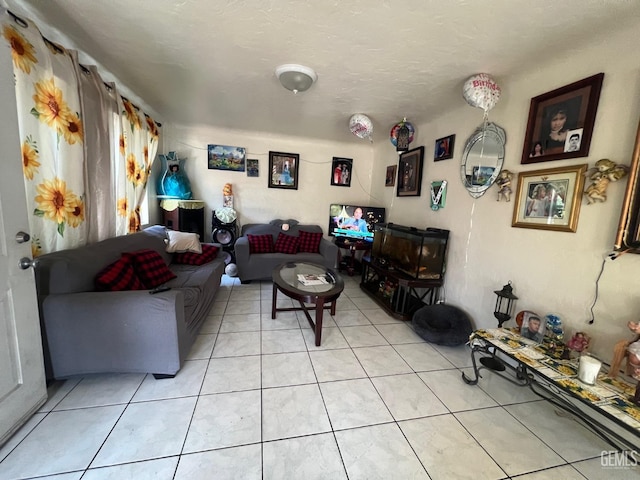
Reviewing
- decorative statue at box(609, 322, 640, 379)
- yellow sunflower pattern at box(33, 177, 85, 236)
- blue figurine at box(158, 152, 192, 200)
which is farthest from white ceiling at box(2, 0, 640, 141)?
decorative statue at box(609, 322, 640, 379)

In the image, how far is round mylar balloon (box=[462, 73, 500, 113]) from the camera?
1.72 meters

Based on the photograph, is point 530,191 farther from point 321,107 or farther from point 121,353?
point 121,353

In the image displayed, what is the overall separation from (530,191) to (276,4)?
2.02 m

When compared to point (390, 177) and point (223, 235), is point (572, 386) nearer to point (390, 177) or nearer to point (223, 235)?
point (390, 177)

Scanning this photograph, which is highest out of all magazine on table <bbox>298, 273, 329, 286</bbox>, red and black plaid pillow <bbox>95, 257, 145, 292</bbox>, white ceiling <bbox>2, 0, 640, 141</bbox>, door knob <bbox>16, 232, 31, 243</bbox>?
white ceiling <bbox>2, 0, 640, 141</bbox>

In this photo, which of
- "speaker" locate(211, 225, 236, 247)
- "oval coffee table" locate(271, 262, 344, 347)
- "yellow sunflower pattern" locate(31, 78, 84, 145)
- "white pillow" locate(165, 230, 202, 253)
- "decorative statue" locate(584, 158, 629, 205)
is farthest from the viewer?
"speaker" locate(211, 225, 236, 247)

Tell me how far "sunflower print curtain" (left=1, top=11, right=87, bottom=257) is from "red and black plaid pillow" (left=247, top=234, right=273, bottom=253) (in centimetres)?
188

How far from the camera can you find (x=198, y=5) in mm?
1281

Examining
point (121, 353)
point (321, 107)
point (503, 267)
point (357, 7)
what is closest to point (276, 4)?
point (357, 7)

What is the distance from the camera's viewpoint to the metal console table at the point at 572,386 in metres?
1.07

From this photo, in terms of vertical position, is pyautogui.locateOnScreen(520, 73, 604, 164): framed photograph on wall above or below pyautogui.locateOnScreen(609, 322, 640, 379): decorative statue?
above

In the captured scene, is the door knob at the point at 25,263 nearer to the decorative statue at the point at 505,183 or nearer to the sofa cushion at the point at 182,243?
the sofa cushion at the point at 182,243

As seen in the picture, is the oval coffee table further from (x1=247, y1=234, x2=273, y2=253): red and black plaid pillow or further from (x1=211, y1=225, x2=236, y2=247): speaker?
(x1=211, y1=225, x2=236, y2=247): speaker

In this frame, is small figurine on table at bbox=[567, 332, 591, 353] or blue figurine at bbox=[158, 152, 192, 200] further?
blue figurine at bbox=[158, 152, 192, 200]
